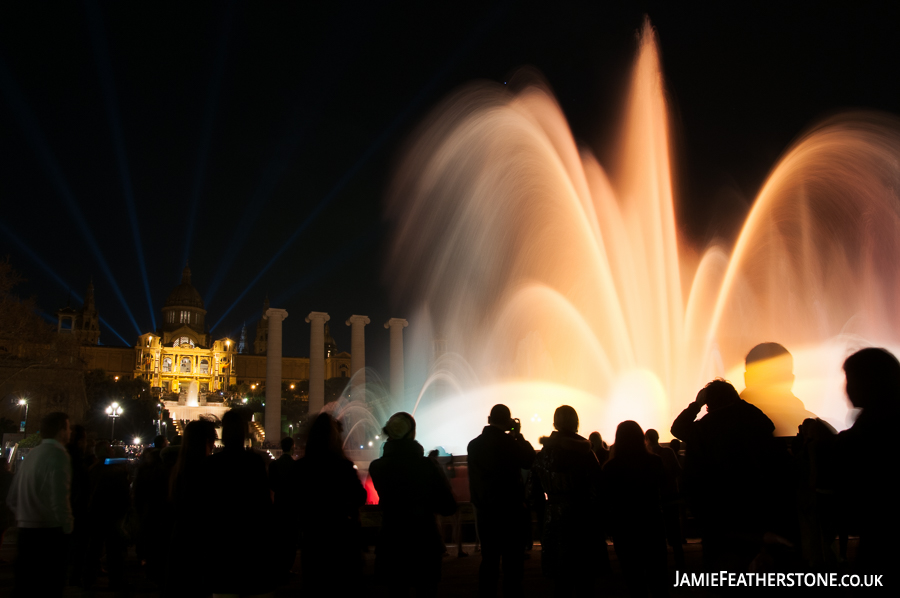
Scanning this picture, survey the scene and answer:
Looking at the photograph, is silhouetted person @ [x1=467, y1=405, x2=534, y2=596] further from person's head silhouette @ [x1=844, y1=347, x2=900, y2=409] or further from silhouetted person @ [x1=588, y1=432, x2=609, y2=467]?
silhouetted person @ [x1=588, y1=432, x2=609, y2=467]

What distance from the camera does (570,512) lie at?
600 centimetres

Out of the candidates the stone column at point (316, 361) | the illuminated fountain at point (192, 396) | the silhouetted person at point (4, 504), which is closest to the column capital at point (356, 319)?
the stone column at point (316, 361)

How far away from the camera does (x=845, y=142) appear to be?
26.4m

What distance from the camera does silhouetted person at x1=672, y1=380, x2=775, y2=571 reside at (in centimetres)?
450

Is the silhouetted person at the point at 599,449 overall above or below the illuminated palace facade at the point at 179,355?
below

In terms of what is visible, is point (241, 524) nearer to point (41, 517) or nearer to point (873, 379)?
point (41, 517)

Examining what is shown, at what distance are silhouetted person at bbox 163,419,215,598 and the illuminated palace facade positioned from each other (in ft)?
407

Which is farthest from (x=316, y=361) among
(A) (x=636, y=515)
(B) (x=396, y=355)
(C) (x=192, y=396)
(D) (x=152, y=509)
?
(C) (x=192, y=396)

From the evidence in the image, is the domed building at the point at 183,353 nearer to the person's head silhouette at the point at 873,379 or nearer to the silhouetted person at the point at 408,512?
the silhouetted person at the point at 408,512

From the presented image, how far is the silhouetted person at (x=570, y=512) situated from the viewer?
589 centimetres

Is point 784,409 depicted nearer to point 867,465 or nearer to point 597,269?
point 867,465

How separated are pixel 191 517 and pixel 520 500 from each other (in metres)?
3.23

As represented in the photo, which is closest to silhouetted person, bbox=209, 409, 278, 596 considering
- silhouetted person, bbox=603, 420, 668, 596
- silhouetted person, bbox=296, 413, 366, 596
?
silhouetted person, bbox=296, 413, 366, 596

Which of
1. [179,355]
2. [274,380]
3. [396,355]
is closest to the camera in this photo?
[274,380]
